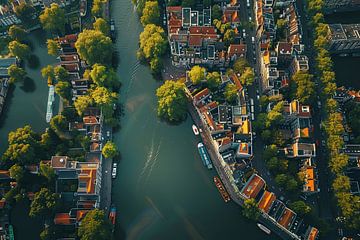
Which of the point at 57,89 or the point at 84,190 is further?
the point at 57,89

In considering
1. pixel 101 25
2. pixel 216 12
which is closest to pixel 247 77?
pixel 216 12

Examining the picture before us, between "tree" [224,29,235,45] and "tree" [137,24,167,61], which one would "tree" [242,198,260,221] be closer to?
"tree" [224,29,235,45]

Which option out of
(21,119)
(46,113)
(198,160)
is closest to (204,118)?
(198,160)

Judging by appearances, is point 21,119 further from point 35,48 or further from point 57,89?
point 35,48

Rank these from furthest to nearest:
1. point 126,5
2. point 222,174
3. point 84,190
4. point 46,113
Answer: point 126,5
point 46,113
point 222,174
point 84,190

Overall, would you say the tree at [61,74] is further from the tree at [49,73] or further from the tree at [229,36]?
the tree at [229,36]

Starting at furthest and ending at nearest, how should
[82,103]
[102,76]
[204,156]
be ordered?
[102,76] < [82,103] < [204,156]

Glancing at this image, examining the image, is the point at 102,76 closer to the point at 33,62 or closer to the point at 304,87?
the point at 33,62
